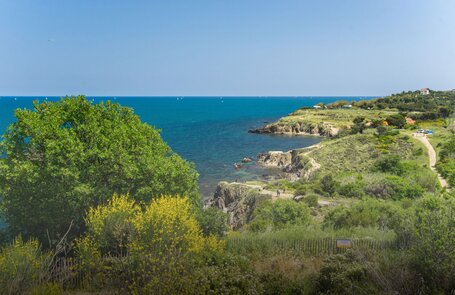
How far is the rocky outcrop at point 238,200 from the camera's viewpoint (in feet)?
115

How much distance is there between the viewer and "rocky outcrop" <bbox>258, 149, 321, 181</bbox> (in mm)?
53688

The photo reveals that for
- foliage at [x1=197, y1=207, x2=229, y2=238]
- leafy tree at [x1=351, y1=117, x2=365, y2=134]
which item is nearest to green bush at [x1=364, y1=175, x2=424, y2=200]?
foliage at [x1=197, y1=207, x2=229, y2=238]

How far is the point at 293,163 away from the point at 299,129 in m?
53.3

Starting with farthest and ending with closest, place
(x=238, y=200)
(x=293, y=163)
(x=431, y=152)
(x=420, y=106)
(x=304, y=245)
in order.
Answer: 1. (x=420, y=106)
2. (x=293, y=163)
3. (x=431, y=152)
4. (x=238, y=200)
5. (x=304, y=245)

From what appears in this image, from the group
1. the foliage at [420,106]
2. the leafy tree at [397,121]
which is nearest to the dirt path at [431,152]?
the leafy tree at [397,121]

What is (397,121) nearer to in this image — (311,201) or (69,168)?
(311,201)

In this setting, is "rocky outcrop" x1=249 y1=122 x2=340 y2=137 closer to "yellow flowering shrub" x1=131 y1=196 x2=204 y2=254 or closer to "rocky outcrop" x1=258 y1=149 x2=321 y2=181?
"rocky outcrop" x1=258 y1=149 x2=321 y2=181

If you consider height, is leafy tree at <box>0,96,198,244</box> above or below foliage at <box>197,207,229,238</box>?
above

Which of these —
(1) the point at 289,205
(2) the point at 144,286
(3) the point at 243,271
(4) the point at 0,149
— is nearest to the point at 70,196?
(4) the point at 0,149

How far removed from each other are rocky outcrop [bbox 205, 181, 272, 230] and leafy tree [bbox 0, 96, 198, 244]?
41.1 feet

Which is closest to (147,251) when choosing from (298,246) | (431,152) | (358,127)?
(298,246)

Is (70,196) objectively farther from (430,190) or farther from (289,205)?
(430,190)

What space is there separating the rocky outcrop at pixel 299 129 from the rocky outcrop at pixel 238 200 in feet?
221

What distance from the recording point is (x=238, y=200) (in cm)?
3922
